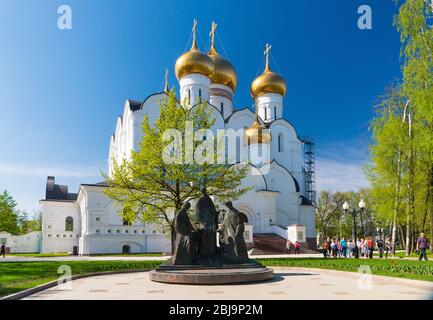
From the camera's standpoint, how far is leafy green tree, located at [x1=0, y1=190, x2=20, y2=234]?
42312mm

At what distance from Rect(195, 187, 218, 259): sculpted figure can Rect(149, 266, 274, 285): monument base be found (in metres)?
0.62

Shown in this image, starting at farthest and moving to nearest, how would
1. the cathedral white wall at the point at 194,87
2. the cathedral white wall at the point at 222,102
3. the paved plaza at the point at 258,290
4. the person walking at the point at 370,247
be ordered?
the cathedral white wall at the point at 222,102 < the cathedral white wall at the point at 194,87 < the person walking at the point at 370,247 < the paved plaza at the point at 258,290

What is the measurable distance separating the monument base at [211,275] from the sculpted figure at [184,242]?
1.00ft

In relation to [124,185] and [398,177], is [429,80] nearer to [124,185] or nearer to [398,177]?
[398,177]

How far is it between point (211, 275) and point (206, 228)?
174cm

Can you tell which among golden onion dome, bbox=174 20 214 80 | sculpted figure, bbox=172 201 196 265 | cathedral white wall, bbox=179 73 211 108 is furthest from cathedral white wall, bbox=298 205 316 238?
sculpted figure, bbox=172 201 196 265

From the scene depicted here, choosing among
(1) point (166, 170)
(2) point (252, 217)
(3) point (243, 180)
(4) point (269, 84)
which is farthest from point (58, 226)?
(4) point (269, 84)

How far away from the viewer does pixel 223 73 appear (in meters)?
43.3

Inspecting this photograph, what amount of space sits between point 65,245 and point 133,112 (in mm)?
13600

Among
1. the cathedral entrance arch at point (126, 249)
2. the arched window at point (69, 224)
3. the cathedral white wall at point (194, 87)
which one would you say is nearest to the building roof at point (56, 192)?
the arched window at point (69, 224)

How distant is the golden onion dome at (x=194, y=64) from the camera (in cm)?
3878

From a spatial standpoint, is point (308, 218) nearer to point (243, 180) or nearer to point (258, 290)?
point (243, 180)

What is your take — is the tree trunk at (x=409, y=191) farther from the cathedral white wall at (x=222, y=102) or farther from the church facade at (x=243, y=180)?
the cathedral white wall at (x=222, y=102)

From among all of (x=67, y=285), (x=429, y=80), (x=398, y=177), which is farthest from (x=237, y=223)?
(x=398, y=177)
